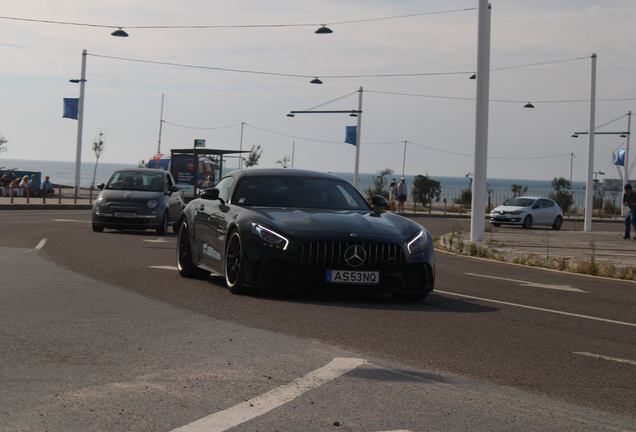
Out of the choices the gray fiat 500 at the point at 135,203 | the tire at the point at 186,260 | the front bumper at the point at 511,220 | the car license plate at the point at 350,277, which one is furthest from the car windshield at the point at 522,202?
the car license plate at the point at 350,277

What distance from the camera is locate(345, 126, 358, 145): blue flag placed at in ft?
144

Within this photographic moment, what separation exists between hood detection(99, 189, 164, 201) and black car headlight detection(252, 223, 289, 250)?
1153cm

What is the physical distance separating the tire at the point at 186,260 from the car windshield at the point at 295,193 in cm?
127

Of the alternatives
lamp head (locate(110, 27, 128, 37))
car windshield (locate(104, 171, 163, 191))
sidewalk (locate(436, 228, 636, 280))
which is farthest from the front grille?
lamp head (locate(110, 27, 128, 37))

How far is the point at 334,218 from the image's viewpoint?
8.24m

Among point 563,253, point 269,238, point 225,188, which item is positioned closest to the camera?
point 269,238

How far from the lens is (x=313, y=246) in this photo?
7.71 meters

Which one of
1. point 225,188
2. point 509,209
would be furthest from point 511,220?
point 225,188

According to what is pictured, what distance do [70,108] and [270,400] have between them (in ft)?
128

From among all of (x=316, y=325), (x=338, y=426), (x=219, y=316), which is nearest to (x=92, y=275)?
(x=219, y=316)

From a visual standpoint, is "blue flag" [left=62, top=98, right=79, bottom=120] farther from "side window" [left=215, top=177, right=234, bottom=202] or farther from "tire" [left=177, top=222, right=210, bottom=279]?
"side window" [left=215, top=177, right=234, bottom=202]

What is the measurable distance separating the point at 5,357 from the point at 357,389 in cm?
242

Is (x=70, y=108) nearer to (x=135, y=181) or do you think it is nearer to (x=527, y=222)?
(x=135, y=181)

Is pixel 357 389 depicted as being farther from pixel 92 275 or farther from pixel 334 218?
pixel 92 275
